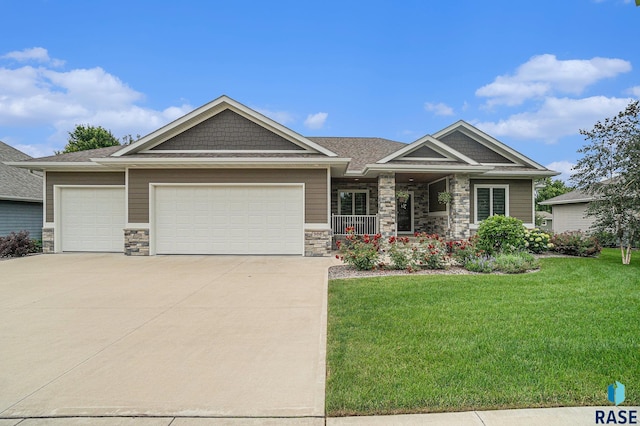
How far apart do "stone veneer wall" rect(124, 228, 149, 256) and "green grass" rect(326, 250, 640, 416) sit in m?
8.34

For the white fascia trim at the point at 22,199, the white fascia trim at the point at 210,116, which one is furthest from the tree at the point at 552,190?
the white fascia trim at the point at 22,199

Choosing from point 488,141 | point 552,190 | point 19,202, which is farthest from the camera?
point 552,190

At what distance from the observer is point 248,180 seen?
40.5 feet

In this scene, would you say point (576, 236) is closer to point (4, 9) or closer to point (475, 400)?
point (475, 400)

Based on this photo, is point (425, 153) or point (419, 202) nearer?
point (425, 153)

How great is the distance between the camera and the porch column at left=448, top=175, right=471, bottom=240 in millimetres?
14148

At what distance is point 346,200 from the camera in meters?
17.0

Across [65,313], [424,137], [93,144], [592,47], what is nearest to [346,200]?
[424,137]

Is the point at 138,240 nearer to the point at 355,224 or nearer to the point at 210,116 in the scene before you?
the point at 210,116

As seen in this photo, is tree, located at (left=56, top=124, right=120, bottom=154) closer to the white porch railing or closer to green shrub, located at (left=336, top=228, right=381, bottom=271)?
the white porch railing

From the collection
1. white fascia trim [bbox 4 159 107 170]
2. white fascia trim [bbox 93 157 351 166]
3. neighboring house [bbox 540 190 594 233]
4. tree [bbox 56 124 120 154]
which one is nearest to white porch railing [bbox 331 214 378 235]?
white fascia trim [bbox 93 157 351 166]

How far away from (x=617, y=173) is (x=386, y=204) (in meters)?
7.20

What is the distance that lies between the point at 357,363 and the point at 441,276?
17.1ft

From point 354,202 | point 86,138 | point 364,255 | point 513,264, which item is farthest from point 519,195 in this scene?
point 86,138
